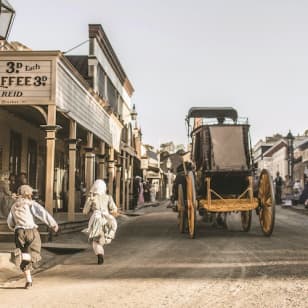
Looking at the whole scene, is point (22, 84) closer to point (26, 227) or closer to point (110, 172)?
point (26, 227)

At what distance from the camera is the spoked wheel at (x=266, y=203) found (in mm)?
13461

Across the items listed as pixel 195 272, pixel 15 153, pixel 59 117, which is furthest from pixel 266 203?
pixel 15 153

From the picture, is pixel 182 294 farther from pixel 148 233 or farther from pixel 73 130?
pixel 73 130

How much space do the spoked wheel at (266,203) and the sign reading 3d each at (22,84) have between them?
589 centimetres

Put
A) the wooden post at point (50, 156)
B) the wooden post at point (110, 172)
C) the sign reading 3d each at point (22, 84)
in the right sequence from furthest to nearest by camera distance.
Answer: the wooden post at point (110, 172)
the sign reading 3d each at point (22, 84)
the wooden post at point (50, 156)

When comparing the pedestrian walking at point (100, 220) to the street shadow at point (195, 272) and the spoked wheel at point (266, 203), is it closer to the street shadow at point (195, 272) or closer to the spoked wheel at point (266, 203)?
the street shadow at point (195, 272)

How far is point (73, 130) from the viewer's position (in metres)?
17.5

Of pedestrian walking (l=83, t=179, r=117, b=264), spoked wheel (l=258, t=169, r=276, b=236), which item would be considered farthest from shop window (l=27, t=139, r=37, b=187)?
pedestrian walking (l=83, t=179, r=117, b=264)

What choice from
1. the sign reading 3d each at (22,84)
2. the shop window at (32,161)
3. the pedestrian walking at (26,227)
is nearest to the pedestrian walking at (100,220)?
the pedestrian walking at (26,227)

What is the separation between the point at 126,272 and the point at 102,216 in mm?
1759

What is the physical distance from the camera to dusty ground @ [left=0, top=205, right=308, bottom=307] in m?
6.46

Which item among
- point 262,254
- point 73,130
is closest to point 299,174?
point 73,130

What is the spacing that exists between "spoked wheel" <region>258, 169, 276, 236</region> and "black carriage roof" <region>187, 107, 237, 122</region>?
4732mm

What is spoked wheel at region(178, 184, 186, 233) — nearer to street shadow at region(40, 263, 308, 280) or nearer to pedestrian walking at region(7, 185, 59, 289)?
street shadow at region(40, 263, 308, 280)
